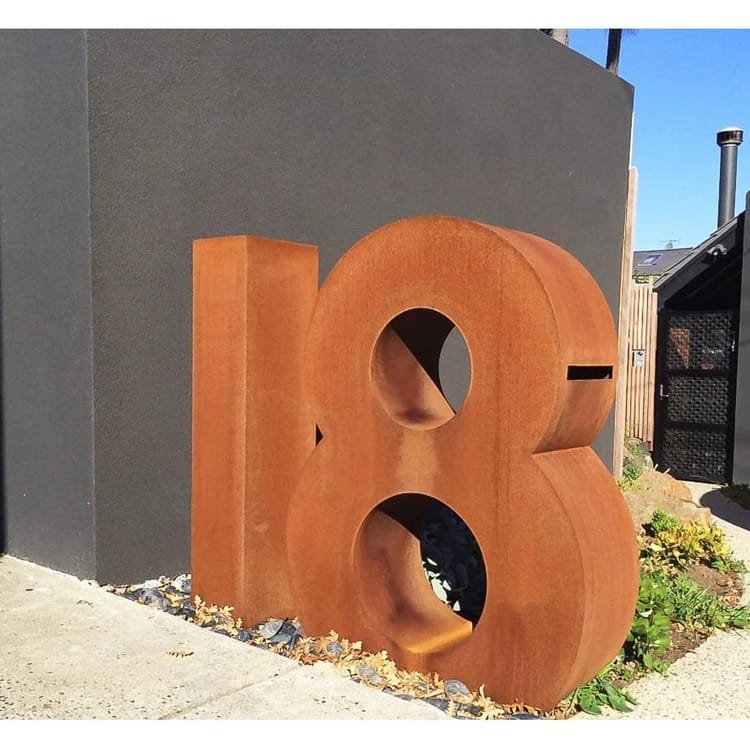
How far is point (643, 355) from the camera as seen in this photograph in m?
12.4

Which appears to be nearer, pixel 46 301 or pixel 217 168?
pixel 46 301

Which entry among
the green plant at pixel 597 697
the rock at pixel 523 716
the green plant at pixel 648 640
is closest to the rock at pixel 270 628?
the rock at pixel 523 716

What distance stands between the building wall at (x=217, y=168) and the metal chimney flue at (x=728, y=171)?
11.0 meters

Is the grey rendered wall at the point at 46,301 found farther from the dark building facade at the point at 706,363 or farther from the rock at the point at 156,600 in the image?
Result: the dark building facade at the point at 706,363

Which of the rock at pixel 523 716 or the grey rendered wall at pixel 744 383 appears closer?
the rock at pixel 523 716

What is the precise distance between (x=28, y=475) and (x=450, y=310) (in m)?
3.39

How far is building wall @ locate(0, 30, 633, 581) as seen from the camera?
201 inches

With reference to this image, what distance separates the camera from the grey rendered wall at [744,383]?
1112 centimetres

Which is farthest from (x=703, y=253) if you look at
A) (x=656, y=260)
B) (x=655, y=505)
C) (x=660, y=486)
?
(x=656, y=260)

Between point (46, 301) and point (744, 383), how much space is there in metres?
9.41

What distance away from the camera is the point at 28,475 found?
18.3 feet

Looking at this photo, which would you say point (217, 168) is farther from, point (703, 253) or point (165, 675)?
point (703, 253)

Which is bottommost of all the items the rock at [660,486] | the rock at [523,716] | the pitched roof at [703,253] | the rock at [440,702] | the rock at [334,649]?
the rock at [660,486]
